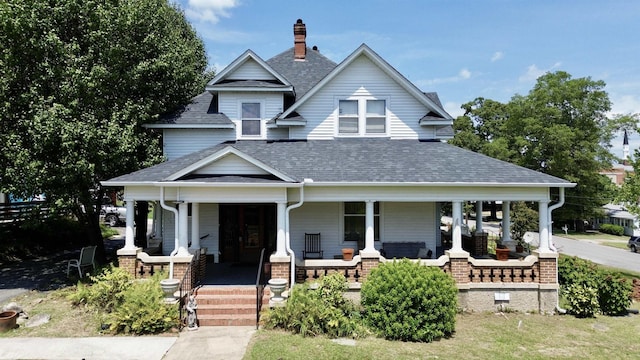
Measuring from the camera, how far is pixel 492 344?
9688 millimetres

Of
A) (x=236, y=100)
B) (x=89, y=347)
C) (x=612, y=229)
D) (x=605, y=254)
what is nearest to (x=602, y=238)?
(x=612, y=229)

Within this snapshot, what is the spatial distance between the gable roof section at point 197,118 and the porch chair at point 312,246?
549 cm

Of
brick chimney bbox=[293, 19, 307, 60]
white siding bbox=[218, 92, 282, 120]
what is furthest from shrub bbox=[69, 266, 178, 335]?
brick chimney bbox=[293, 19, 307, 60]

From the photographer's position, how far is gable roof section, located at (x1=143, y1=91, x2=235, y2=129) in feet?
52.6

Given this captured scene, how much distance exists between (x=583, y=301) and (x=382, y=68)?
1059 cm

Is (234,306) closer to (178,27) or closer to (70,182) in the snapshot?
(70,182)

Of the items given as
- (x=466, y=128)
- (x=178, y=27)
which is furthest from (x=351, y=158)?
(x=466, y=128)

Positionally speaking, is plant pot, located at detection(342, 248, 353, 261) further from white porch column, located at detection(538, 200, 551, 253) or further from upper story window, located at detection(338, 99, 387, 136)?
Answer: white porch column, located at detection(538, 200, 551, 253)

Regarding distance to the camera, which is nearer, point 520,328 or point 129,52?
point 520,328

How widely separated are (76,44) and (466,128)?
2274 inches

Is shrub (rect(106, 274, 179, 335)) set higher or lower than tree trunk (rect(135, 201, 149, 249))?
lower

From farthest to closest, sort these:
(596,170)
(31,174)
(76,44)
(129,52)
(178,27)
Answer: (596,170)
(178,27)
(129,52)
(76,44)
(31,174)

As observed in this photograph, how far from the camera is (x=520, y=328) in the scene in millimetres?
10930

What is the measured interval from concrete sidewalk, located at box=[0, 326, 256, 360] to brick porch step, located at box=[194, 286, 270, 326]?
0.54m
